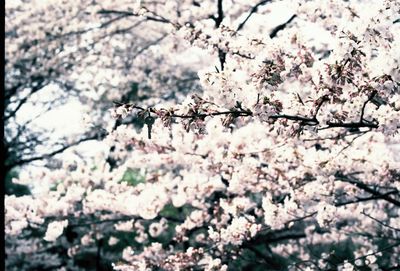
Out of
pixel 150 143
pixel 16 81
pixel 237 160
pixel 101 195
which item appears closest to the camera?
pixel 237 160

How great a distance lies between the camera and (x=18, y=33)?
1054cm

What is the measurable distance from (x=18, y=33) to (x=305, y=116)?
8515mm

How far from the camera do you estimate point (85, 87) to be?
38.8ft

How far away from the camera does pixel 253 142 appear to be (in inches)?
245

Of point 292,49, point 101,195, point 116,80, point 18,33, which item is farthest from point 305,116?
point 18,33

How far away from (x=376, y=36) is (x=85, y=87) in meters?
9.48

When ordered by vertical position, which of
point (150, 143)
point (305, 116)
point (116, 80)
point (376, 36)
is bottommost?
point (305, 116)

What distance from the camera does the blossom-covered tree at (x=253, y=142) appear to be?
303 centimetres

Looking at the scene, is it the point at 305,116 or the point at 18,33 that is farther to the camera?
the point at 18,33

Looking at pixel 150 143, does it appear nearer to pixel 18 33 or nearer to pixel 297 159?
pixel 297 159

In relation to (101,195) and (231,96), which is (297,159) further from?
(101,195)

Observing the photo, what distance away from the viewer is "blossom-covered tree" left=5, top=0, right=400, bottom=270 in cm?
303

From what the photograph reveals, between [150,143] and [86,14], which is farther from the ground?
[86,14]

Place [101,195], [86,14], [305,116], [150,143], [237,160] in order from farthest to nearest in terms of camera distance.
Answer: [86,14], [101,195], [150,143], [237,160], [305,116]
